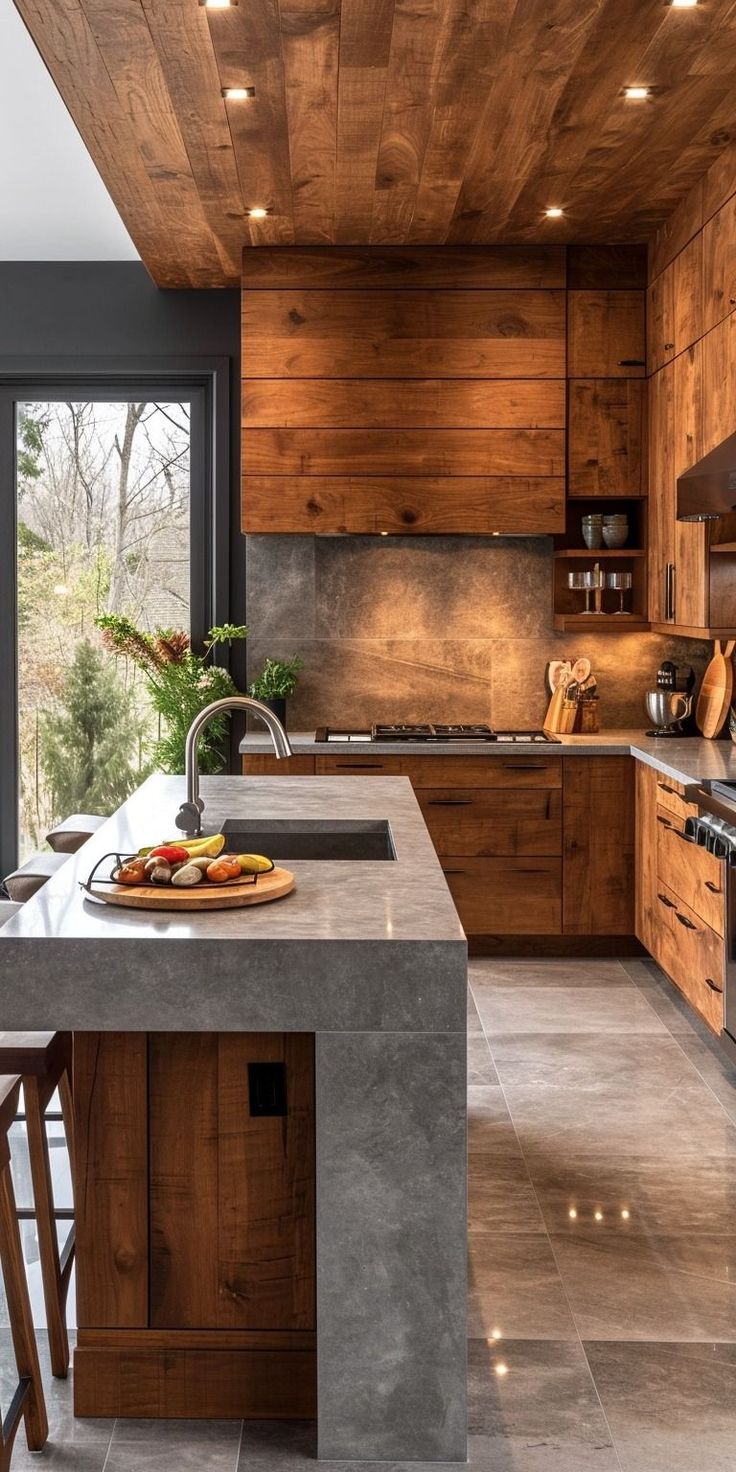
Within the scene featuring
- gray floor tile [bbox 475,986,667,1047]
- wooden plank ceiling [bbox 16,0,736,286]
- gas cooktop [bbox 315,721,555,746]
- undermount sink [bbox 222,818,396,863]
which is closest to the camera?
undermount sink [bbox 222,818,396,863]

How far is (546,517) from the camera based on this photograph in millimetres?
5492

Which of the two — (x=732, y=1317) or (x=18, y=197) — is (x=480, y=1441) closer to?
(x=732, y=1317)

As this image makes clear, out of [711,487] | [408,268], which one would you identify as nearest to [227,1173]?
[711,487]

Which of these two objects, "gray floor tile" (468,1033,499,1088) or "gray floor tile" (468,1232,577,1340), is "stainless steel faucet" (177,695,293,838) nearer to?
"gray floor tile" (468,1232,577,1340)

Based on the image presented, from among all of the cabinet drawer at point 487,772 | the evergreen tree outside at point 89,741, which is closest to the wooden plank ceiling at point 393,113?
the evergreen tree outside at point 89,741

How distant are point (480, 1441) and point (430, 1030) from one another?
73 centimetres

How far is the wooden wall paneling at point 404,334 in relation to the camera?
5414 mm

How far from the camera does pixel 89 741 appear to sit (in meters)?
6.21

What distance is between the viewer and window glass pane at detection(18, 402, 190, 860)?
6.09 metres

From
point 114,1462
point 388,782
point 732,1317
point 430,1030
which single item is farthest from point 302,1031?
point 388,782

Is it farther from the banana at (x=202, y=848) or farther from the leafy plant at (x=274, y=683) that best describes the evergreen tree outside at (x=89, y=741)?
the banana at (x=202, y=848)

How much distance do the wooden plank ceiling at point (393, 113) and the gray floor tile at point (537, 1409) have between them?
2.99m

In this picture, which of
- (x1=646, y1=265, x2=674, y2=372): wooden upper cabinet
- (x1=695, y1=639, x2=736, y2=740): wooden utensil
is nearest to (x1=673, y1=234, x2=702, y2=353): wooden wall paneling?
(x1=646, y1=265, x2=674, y2=372): wooden upper cabinet

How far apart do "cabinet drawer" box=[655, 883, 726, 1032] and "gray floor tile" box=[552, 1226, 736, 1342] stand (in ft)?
3.80
